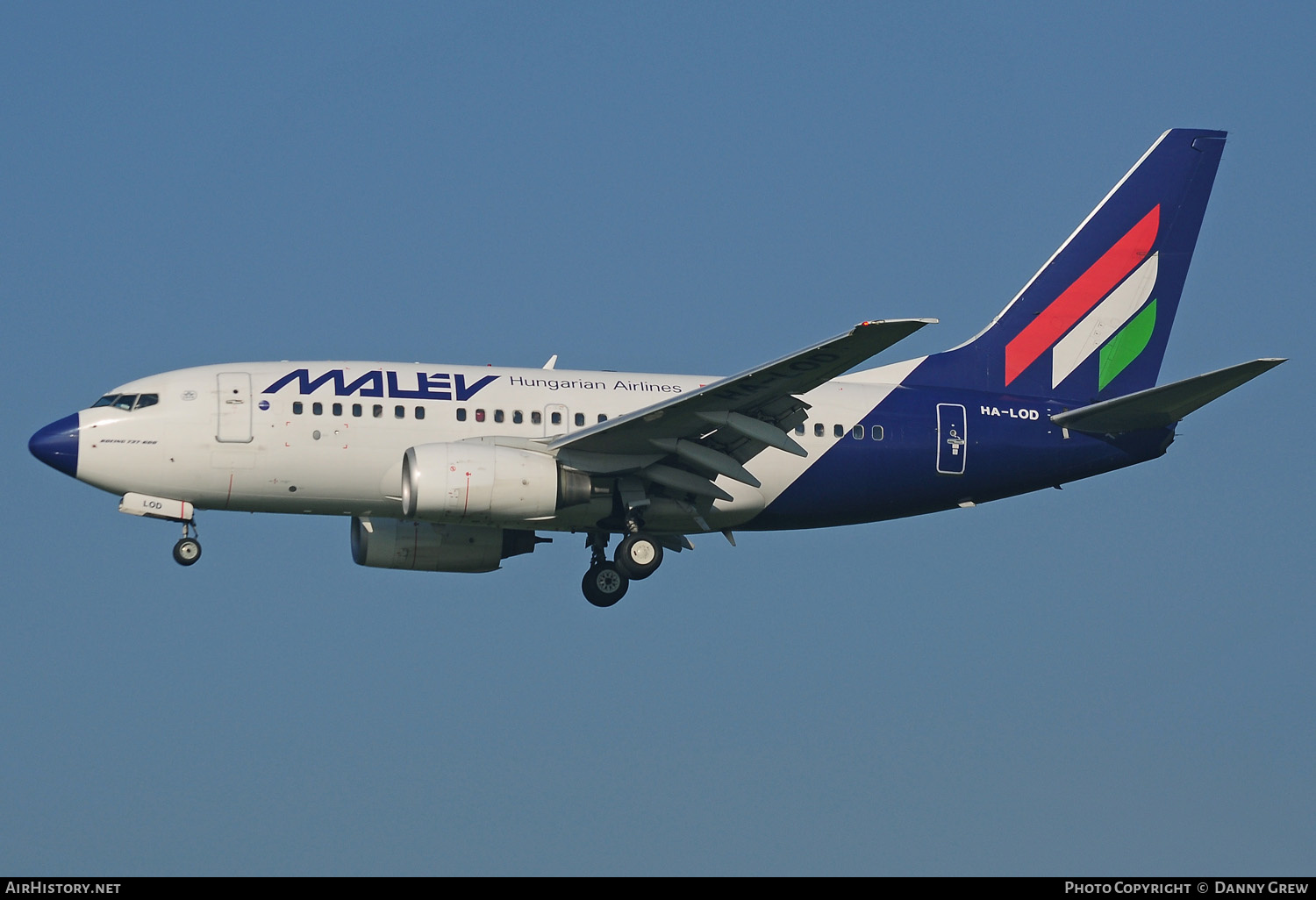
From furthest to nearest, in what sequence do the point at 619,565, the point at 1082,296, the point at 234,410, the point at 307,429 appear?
the point at 1082,296 → the point at 619,565 → the point at 234,410 → the point at 307,429

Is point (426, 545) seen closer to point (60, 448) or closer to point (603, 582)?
point (603, 582)

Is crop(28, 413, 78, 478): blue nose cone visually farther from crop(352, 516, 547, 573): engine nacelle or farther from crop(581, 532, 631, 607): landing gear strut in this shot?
crop(581, 532, 631, 607): landing gear strut

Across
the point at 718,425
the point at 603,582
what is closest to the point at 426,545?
the point at 603,582

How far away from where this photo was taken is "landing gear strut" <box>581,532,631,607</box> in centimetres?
3872

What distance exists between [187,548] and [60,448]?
3253 mm

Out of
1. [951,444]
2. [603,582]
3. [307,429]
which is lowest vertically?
[603,582]

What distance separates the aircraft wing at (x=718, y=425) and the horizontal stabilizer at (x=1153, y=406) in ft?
23.7

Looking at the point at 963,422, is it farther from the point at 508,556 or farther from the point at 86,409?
the point at 86,409

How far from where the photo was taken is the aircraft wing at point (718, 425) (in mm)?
32906

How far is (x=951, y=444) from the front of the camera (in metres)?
38.8

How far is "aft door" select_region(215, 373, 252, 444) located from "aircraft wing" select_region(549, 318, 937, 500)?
6185 mm

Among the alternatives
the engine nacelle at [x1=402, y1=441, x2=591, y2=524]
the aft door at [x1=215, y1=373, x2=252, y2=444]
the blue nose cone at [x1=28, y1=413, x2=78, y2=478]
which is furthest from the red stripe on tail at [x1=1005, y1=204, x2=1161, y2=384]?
the blue nose cone at [x1=28, y1=413, x2=78, y2=478]

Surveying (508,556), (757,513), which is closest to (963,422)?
(757,513)

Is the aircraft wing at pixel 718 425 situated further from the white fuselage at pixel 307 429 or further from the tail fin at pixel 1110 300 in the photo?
the tail fin at pixel 1110 300
